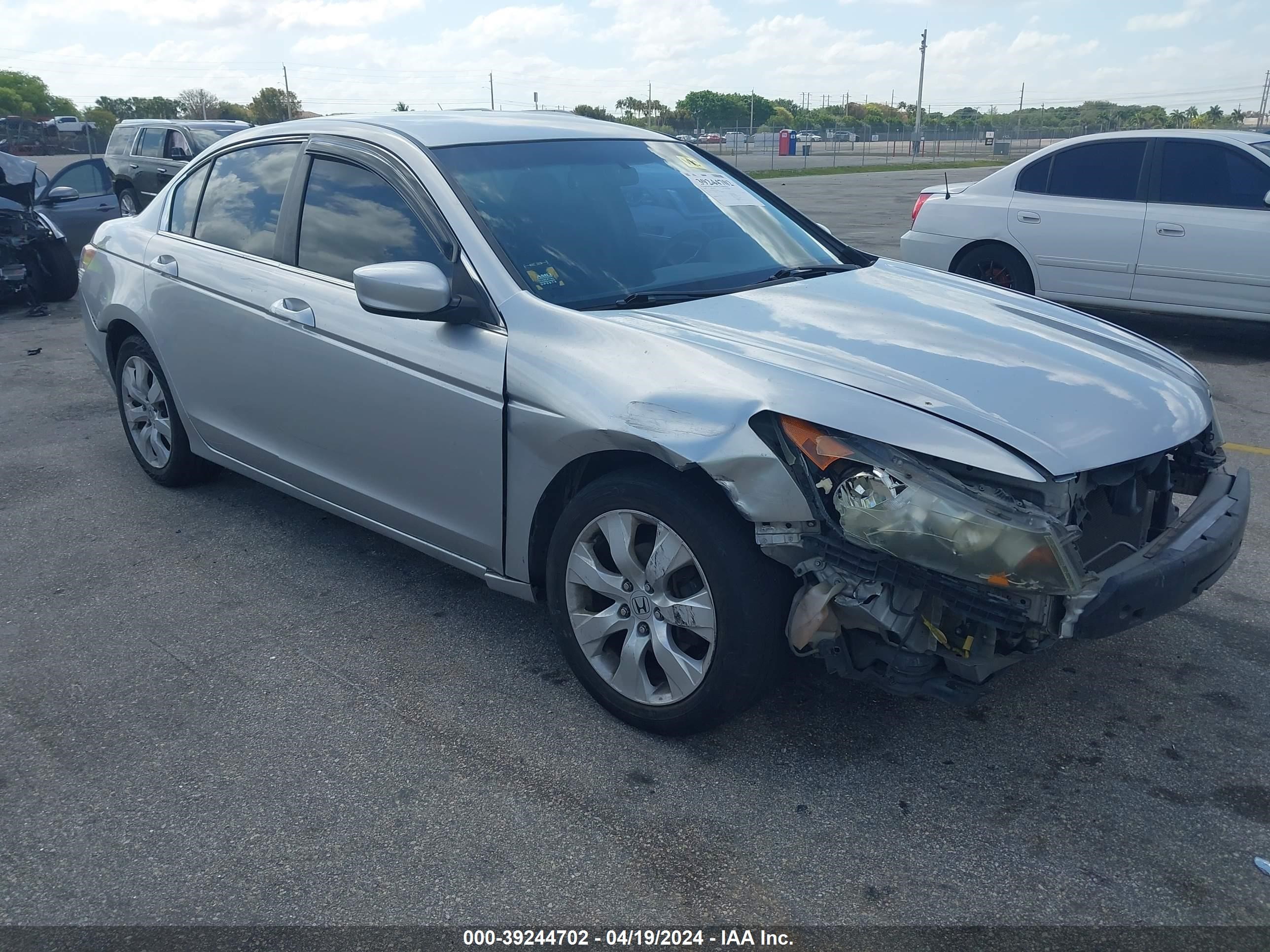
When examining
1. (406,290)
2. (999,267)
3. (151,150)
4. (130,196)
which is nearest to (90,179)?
(151,150)

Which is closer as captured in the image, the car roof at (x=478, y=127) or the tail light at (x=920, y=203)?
the car roof at (x=478, y=127)

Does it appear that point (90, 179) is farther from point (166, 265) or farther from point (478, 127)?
point (478, 127)

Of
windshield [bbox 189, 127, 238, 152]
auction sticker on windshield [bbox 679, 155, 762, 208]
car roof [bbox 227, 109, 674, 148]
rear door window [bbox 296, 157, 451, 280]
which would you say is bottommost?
rear door window [bbox 296, 157, 451, 280]

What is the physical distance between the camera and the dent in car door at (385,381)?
3.36m

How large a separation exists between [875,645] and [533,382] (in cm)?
122

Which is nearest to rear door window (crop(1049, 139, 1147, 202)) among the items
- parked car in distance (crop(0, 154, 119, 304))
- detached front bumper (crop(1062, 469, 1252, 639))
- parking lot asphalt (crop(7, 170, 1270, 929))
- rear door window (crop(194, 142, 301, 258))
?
parking lot asphalt (crop(7, 170, 1270, 929))

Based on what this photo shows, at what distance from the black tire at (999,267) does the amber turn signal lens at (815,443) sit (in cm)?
658

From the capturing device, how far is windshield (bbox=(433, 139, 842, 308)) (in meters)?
3.47

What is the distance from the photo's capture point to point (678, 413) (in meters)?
2.84

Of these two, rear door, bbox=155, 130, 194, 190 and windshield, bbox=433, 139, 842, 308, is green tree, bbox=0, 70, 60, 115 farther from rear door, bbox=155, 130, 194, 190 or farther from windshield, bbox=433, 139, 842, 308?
windshield, bbox=433, 139, 842, 308

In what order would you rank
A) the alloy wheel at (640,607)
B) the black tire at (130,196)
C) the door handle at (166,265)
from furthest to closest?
1. the black tire at (130,196)
2. the door handle at (166,265)
3. the alloy wheel at (640,607)

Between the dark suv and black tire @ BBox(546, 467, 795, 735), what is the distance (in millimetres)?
15786

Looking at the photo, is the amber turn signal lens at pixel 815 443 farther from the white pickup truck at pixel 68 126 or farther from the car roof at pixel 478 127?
the white pickup truck at pixel 68 126

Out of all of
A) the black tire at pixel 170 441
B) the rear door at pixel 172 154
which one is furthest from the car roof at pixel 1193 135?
the rear door at pixel 172 154
